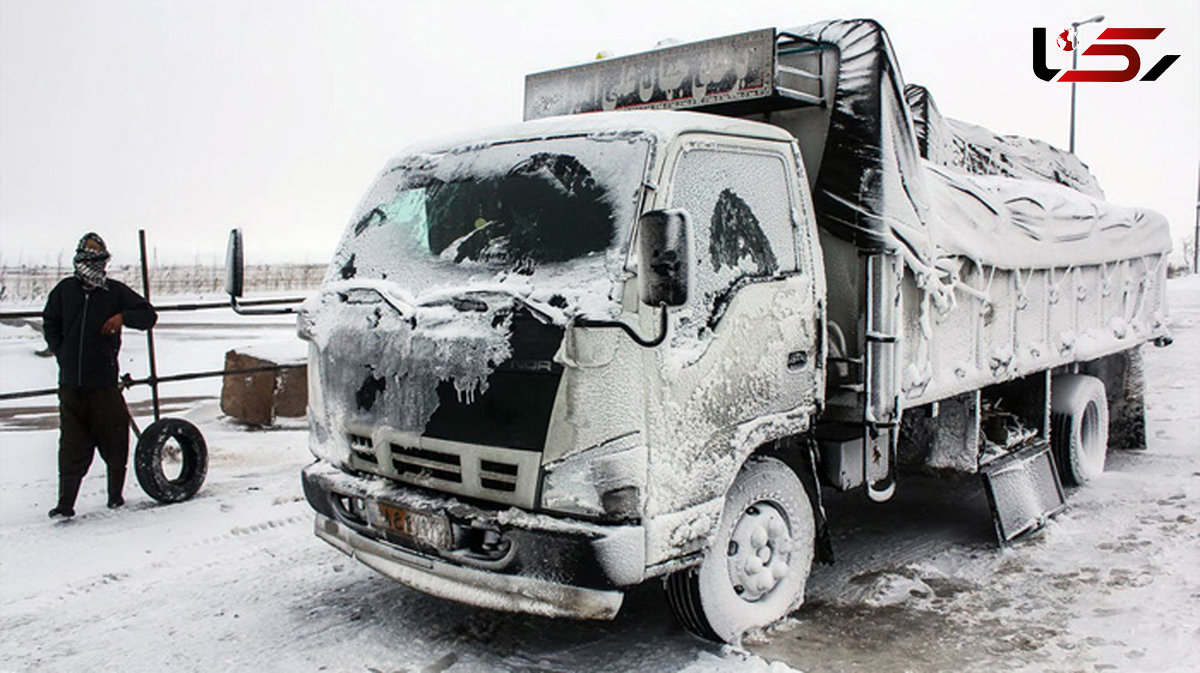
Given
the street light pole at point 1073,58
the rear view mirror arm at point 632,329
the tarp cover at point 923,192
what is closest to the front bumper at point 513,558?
the rear view mirror arm at point 632,329

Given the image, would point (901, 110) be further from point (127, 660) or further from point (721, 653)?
point (127, 660)

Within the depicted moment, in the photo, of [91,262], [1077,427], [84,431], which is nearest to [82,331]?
[91,262]

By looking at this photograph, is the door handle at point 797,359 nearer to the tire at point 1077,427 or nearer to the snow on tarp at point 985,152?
the snow on tarp at point 985,152

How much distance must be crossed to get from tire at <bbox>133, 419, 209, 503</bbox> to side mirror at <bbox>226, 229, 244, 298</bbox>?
2.02m

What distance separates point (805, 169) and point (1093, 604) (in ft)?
8.79

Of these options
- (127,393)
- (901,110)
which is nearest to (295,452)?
(127,393)

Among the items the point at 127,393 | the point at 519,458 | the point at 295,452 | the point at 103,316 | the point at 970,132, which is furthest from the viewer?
the point at 127,393

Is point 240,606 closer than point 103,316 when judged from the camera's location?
Yes

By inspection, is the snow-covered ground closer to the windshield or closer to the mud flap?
the mud flap

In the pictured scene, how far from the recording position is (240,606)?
16.2 ft

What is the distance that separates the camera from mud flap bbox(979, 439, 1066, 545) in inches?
236

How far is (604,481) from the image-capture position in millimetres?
3736

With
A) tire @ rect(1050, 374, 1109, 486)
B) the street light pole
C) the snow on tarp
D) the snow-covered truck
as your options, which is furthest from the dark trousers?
the street light pole

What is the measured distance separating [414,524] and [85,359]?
11.4 ft
